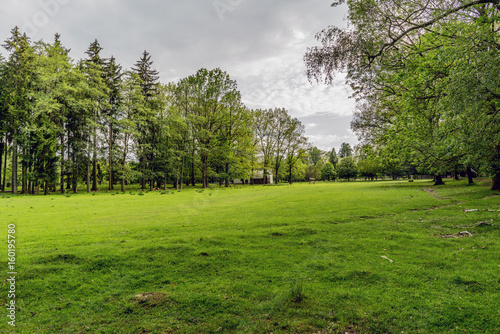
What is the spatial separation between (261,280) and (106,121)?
48.1 meters

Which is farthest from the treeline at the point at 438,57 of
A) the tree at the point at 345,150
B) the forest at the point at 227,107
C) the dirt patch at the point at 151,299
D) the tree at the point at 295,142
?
the tree at the point at 345,150

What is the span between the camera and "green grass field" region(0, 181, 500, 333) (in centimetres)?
470

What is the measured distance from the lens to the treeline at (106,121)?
36.5 metres

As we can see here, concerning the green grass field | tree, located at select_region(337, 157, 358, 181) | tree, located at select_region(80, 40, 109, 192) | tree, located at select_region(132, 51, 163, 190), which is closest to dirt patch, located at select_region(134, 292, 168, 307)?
the green grass field

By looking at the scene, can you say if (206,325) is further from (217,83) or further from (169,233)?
(217,83)

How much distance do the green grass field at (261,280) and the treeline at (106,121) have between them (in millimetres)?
34379

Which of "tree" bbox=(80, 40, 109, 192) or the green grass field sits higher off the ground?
"tree" bbox=(80, 40, 109, 192)

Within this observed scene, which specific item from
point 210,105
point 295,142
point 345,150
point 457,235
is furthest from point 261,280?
point 345,150

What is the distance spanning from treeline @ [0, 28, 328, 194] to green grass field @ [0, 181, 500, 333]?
113ft

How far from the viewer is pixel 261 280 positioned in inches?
248

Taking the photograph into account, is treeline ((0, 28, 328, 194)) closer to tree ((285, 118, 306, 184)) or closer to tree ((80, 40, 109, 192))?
tree ((80, 40, 109, 192))

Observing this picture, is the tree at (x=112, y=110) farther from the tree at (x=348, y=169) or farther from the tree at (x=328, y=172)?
the tree at (x=348, y=169)

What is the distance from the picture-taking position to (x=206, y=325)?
4.68 meters

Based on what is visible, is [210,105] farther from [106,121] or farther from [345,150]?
[345,150]
